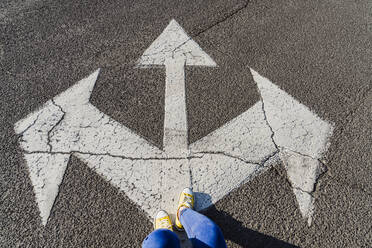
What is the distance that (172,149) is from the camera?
2.97 meters

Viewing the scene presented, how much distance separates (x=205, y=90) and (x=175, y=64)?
1.71ft

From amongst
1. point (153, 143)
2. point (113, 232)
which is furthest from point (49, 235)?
point (153, 143)

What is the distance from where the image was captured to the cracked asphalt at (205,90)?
8.31ft

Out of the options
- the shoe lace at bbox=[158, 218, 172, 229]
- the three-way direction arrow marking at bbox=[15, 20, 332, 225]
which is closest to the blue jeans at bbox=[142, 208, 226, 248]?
the shoe lace at bbox=[158, 218, 172, 229]

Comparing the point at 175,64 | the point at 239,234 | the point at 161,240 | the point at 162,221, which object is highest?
the point at 175,64

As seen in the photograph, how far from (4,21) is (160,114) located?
255cm

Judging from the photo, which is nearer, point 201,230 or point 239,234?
point 201,230

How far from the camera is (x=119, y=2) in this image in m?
4.45

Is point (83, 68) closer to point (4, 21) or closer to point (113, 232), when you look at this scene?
point (4, 21)

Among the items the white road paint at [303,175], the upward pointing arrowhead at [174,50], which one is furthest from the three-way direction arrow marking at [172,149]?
the upward pointing arrowhead at [174,50]

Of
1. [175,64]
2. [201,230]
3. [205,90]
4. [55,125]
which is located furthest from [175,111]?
[201,230]

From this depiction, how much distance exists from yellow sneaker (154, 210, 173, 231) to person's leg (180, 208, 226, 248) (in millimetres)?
102

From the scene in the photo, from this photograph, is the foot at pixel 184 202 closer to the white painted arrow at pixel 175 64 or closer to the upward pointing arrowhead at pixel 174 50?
the white painted arrow at pixel 175 64

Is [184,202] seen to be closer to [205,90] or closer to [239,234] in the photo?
[239,234]
